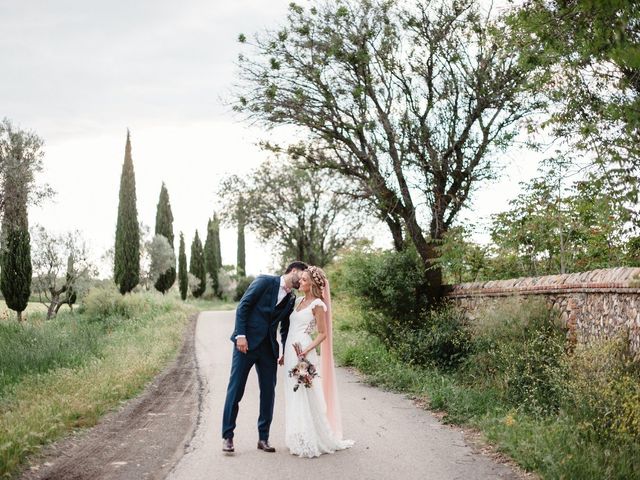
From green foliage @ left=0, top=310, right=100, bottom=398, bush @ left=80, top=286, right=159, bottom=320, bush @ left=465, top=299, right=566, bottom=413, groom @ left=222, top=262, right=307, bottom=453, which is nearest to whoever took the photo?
groom @ left=222, top=262, right=307, bottom=453

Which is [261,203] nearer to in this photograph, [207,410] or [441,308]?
[441,308]

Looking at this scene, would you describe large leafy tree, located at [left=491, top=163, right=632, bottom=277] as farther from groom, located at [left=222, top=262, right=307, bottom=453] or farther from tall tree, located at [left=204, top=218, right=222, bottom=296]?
tall tree, located at [left=204, top=218, right=222, bottom=296]

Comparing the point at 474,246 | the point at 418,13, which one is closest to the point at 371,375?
the point at 474,246

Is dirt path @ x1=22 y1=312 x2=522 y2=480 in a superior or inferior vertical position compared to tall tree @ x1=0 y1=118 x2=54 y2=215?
inferior

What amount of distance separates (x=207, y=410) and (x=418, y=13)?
1171 centimetres

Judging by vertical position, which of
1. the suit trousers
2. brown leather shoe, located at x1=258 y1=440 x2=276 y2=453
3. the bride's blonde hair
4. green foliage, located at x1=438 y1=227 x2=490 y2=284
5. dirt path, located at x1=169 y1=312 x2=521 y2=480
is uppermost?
green foliage, located at x1=438 y1=227 x2=490 y2=284

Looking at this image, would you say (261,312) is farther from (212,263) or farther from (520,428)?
(212,263)

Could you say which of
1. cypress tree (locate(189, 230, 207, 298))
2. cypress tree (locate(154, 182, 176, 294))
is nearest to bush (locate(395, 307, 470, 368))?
cypress tree (locate(154, 182, 176, 294))

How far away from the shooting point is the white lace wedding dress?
7.22 metres

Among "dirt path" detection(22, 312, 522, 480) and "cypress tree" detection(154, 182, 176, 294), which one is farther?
"cypress tree" detection(154, 182, 176, 294)

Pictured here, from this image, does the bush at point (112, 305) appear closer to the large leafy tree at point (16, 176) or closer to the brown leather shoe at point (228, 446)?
the large leafy tree at point (16, 176)

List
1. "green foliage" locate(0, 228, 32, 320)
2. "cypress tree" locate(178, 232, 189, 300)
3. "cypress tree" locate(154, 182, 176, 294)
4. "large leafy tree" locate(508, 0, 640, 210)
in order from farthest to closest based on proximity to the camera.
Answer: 1. "cypress tree" locate(178, 232, 189, 300)
2. "cypress tree" locate(154, 182, 176, 294)
3. "green foliage" locate(0, 228, 32, 320)
4. "large leafy tree" locate(508, 0, 640, 210)

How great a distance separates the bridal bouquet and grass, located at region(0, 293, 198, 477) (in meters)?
2.96

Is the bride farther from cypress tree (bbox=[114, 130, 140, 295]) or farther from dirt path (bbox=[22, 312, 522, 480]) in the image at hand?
cypress tree (bbox=[114, 130, 140, 295])
